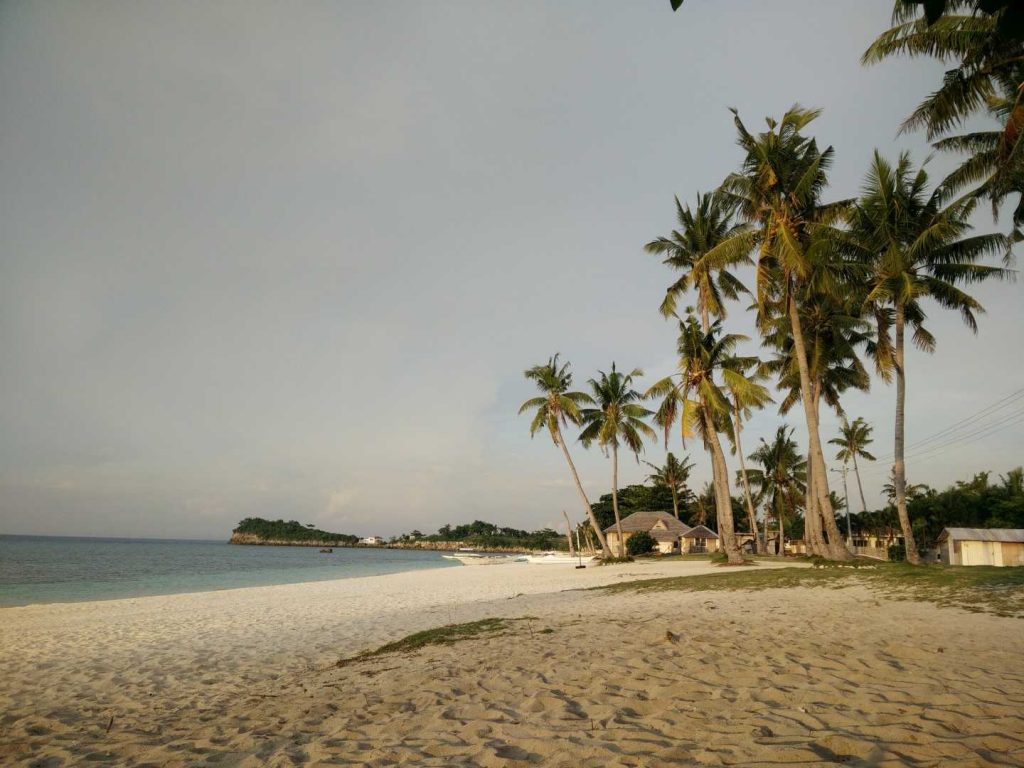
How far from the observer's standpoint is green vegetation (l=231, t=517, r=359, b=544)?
154625 millimetres

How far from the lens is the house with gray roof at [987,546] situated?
1102 inches

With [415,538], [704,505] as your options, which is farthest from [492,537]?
[704,505]

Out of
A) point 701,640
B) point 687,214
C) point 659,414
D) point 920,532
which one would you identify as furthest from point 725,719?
point 920,532

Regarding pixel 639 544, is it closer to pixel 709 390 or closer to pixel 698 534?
pixel 698 534

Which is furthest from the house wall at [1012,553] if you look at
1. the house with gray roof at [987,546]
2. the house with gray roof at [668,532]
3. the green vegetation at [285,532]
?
the green vegetation at [285,532]

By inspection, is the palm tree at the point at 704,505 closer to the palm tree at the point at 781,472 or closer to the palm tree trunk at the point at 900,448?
the palm tree at the point at 781,472

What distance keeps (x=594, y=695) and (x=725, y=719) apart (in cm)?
121

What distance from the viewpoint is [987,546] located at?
28750 mm

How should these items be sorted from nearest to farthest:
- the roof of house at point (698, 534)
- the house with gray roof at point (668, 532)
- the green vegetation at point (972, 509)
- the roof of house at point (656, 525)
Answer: the green vegetation at point (972, 509) → the house with gray roof at point (668, 532) → the roof of house at point (656, 525) → the roof of house at point (698, 534)

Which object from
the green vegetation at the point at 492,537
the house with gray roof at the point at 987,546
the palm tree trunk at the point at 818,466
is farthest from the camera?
the green vegetation at the point at 492,537

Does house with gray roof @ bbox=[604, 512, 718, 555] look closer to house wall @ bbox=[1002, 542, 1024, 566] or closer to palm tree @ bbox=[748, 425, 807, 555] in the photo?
palm tree @ bbox=[748, 425, 807, 555]

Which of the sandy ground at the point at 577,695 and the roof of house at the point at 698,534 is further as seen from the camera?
the roof of house at the point at 698,534

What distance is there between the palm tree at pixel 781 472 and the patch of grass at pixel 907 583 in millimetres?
28261

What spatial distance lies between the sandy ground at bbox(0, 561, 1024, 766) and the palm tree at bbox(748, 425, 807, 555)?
116ft
